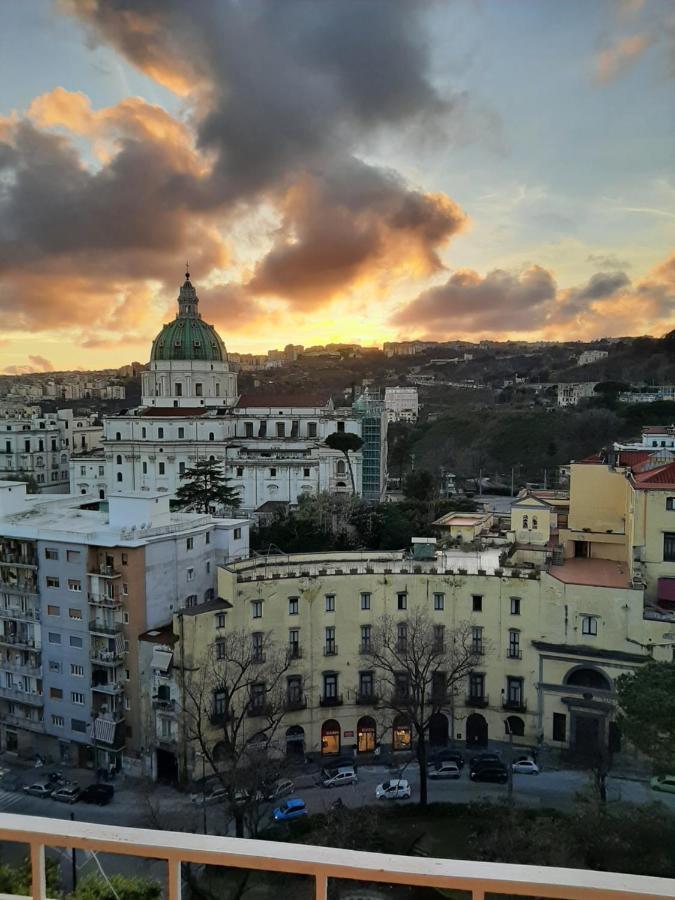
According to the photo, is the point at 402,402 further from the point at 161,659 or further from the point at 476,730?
the point at 161,659

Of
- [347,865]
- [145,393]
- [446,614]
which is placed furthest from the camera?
[145,393]

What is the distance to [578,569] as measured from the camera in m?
31.2

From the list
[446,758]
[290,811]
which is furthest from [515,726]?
[290,811]

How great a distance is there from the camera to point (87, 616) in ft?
95.3

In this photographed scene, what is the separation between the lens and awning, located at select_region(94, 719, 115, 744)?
91.1ft

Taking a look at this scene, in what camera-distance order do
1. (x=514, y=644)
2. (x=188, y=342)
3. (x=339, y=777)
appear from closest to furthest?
(x=339, y=777)
(x=514, y=644)
(x=188, y=342)

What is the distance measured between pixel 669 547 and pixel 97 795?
2339cm

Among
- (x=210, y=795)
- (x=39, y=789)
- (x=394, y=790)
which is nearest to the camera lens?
(x=394, y=790)

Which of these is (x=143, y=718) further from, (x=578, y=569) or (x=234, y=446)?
(x=234, y=446)

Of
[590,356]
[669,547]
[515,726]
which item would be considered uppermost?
[590,356]

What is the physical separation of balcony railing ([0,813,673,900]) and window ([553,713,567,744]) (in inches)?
1073

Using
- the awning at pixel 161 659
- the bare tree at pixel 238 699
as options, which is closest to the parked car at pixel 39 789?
the bare tree at pixel 238 699

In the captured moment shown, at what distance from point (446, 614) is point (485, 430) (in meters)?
65.4

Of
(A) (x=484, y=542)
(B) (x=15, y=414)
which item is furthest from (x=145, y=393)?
(A) (x=484, y=542)
